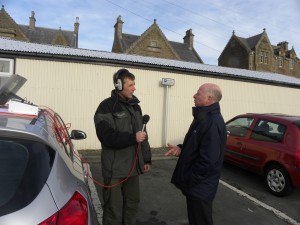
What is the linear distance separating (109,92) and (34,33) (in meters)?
37.7

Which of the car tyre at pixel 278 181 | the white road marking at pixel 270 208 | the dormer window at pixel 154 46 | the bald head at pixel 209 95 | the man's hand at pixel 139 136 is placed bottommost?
the white road marking at pixel 270 208

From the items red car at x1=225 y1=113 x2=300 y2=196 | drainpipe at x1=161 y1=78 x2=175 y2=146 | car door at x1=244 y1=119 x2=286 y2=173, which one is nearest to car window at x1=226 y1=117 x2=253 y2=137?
red car at x1=225 y1=113 x2=300 y2=196

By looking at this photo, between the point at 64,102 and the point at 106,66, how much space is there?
5.83 feet

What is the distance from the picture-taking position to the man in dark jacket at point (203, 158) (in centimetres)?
296

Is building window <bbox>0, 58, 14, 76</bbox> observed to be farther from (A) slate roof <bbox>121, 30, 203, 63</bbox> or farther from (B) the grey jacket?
(A) slate roof <bbox>121, 30, 203, 63</bbox>

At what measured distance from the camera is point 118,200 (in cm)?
346

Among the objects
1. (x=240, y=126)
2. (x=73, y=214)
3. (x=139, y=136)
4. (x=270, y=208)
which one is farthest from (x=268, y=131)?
(x=73, y=214)

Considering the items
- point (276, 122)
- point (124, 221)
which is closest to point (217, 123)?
point (124, 221)

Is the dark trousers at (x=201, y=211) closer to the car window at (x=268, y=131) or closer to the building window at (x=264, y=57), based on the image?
the car window at (x=268, y=131)

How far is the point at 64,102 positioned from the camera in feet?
31.1

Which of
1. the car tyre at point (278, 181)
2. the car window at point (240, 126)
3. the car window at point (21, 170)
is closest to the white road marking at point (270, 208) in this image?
the car tyre at point (278, 181)

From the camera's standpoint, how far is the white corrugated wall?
9.21m

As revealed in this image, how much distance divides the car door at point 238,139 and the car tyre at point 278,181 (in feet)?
2.76

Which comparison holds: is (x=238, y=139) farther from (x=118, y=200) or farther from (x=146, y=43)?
(x=146, y=43)
